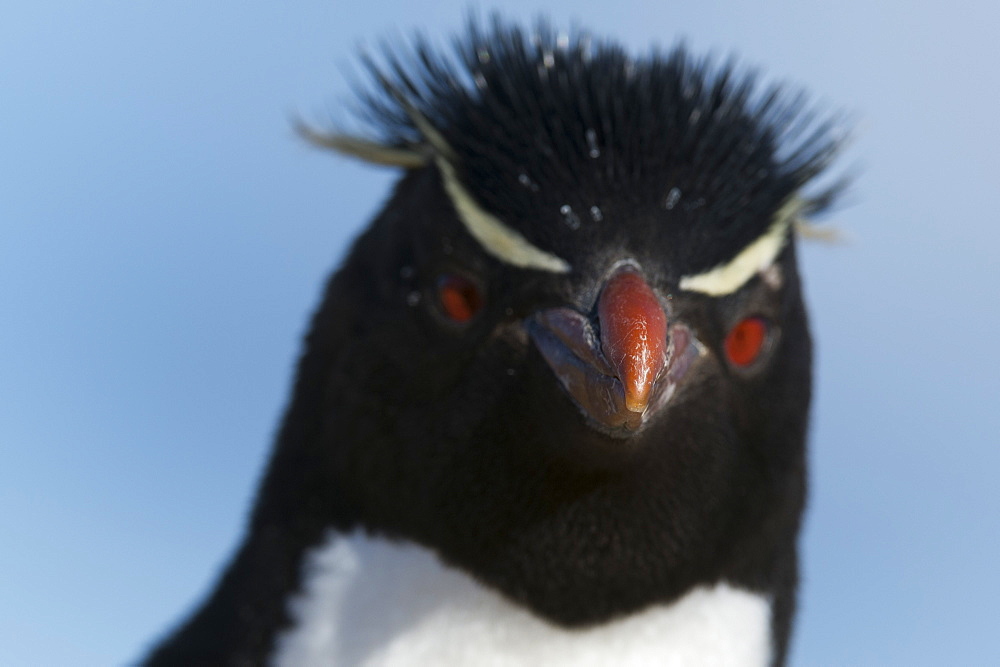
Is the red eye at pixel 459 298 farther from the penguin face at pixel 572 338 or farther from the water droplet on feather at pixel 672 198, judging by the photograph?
the water droplet on feather at pixel 672 198

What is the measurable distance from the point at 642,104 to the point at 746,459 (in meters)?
0.75

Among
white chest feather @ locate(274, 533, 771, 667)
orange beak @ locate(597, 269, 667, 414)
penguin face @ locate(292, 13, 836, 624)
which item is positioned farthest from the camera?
white chest feather @ locate(274, 533, 771, 667)

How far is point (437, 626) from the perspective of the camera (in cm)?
262

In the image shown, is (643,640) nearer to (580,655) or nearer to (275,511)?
(580,655)

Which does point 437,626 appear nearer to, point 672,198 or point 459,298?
point 459,298

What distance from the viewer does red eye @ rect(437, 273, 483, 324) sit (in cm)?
266

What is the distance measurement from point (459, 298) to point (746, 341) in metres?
0.59

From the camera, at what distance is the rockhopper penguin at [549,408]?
8.27 feet

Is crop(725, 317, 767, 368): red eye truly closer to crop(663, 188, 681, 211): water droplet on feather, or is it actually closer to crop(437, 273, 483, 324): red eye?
crop(663, 188, 681, 211): water droplet on feather

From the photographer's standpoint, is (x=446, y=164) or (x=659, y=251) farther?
(x=446, y=164)

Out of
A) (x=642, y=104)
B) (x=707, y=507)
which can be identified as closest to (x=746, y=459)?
(x=707, y=507)

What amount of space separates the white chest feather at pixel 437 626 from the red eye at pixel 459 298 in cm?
47

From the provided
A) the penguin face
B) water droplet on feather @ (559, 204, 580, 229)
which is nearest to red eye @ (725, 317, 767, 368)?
the penguin face

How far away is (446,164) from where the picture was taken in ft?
9.07
